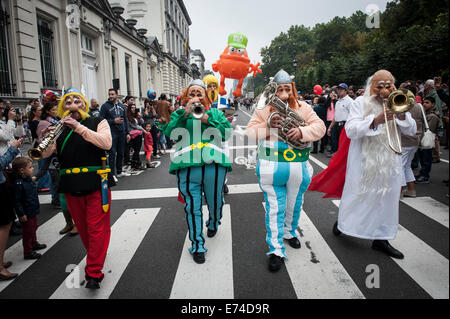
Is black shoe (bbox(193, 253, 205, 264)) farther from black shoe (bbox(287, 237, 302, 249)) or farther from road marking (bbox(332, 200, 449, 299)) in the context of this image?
road marking (bbox(332, 200, 449, 299))

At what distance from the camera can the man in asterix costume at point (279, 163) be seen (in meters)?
2.99

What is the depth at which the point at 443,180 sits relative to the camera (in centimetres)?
605

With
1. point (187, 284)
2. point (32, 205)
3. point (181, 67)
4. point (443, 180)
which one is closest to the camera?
point (187, 284)

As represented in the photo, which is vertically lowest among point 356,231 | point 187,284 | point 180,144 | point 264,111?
point 187,284

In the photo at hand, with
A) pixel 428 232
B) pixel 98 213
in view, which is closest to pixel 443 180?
pixel 428 232

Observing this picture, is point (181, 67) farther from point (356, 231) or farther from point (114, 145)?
point (356, 231)

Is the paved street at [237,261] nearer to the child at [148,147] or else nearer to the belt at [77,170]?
the belt at [77,170]

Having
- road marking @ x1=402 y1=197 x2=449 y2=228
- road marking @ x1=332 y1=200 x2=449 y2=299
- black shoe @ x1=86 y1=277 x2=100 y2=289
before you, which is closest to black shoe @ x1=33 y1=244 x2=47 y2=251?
black shoe @ x1=86 y1=277 x2=100 y2=289

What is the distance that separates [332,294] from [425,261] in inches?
50.8

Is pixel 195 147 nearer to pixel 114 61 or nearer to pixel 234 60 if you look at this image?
pixel 234 60

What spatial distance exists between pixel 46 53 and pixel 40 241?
11468 mm

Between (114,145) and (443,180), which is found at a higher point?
(114,145)

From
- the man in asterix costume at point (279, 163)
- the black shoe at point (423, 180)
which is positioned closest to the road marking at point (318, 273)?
the man in asterix costume at point (279, 163)

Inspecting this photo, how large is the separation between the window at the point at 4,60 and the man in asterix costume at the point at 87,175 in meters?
9.32
